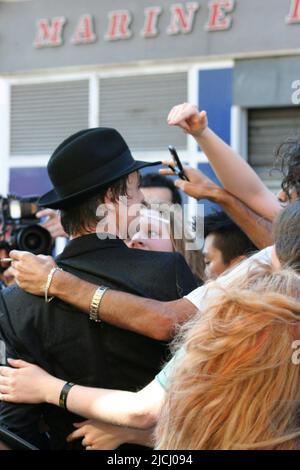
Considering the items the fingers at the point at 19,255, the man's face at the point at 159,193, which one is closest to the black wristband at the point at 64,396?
the fingers at the point at 19,255

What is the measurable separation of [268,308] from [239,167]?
1.38 meters

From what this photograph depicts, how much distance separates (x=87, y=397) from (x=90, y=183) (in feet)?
1.95

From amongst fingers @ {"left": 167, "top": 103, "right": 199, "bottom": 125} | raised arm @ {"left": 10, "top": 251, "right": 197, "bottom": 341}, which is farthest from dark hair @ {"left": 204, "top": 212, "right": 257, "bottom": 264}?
raised arm @ {"left": 10, "top": 251, "right": 197, "bottom": 341}

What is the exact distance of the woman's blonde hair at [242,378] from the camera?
122 cm

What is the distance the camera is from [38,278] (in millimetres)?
2053

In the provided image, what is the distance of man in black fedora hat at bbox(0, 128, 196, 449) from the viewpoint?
6.69 feet

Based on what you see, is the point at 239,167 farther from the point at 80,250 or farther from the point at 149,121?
the point at 149,121

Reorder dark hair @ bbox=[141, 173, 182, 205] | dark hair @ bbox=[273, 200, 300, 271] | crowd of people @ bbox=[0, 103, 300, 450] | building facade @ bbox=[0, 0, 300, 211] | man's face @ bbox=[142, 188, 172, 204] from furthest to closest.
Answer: building facade @ bbox=[0, 0, 300, 211] → dark hair @ bbox=[141, 173, 182, 205] → man's face @ bbox=[142, 188, 172, 204] → crowd of people @ bbox=[0, 103, 300, 450] → dark hair @ bbox=[273, 200, 300, 271]

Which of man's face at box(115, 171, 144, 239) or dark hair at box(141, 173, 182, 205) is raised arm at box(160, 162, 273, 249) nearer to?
man's face at box(115, 171, 144, 239)

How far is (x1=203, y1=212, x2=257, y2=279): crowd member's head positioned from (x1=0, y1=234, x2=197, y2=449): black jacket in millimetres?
1176

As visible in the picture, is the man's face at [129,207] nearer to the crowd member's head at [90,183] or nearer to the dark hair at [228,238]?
the crowd member's head at [90,183]

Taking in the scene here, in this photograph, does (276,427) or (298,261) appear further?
(298,261)

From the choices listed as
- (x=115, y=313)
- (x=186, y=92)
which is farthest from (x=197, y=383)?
(x=186, y=92)

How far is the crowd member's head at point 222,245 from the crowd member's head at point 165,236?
16cm
